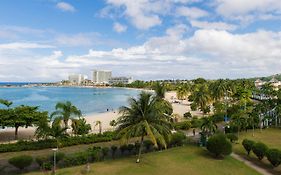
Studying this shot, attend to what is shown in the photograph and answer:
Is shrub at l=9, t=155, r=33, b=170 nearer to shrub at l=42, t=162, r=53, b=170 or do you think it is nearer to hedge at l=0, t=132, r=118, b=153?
shrub at l=42, t=162, r=53, b=170

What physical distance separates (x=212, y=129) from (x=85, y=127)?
63.1 ft

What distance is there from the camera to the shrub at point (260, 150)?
27.6m

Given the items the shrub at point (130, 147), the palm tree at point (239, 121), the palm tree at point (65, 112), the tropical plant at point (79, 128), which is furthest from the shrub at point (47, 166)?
the palm tree at point (239, 121)

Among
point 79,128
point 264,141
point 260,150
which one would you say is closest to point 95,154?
point 79,128

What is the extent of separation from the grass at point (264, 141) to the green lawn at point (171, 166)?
2.39 m

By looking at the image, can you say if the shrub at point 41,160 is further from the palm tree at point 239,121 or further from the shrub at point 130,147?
the palm tree at point 239,121

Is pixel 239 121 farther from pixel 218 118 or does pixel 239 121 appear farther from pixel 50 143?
pixel 50 143

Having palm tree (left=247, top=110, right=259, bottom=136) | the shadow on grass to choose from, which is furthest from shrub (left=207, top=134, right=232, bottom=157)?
palm tree (left=247, top=110, right=259, bottom=136)

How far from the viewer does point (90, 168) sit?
2392 centimetres

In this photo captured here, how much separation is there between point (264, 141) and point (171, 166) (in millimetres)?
18508

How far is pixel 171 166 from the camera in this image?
2491cm

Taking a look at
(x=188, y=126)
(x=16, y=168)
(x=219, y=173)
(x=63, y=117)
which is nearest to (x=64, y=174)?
(x=16, y=168)

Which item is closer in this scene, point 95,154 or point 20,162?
point 20,162

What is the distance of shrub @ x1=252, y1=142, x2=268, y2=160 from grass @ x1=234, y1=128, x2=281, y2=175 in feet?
2.10
